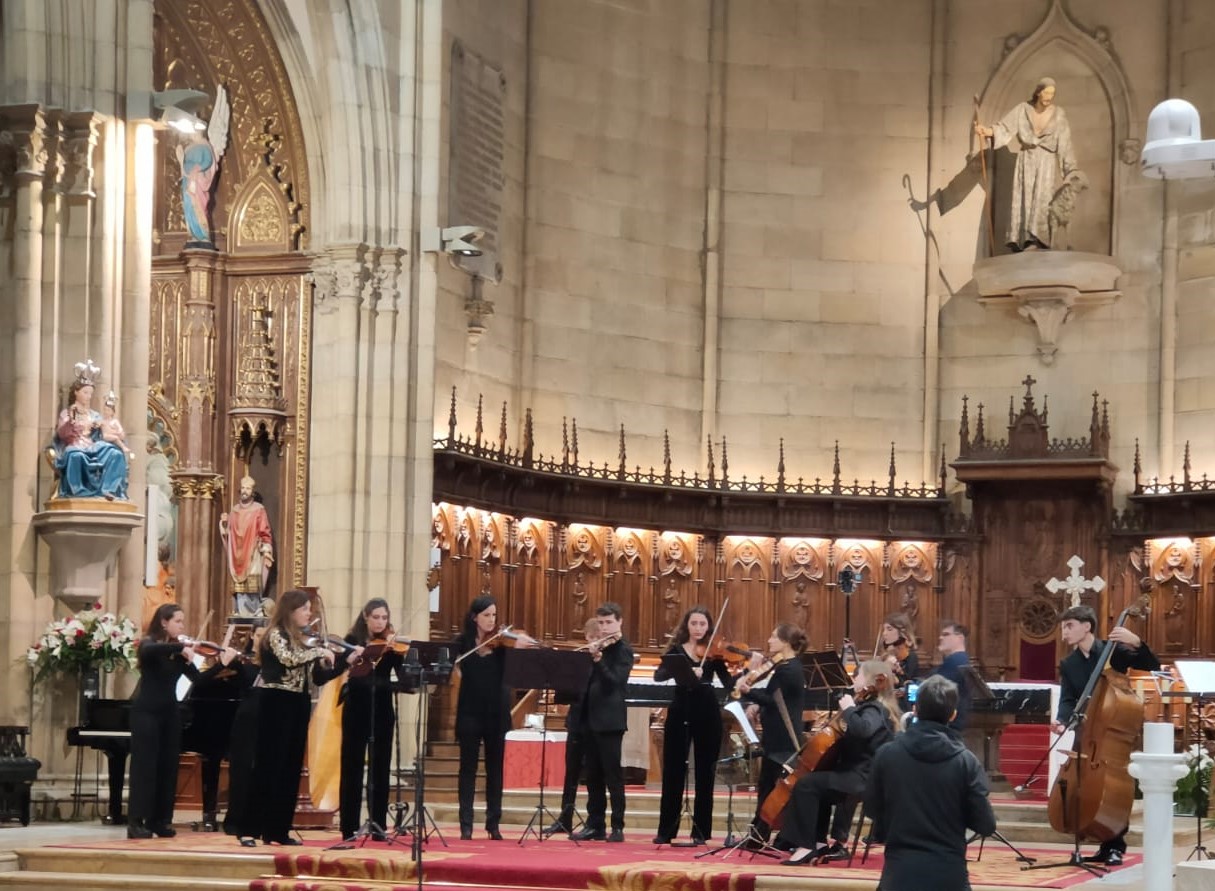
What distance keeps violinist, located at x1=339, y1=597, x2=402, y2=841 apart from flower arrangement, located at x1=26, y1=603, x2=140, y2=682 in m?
1.82

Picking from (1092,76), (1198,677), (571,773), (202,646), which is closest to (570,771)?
(571,773)

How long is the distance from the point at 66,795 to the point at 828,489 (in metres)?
10.4

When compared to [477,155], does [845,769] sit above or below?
below

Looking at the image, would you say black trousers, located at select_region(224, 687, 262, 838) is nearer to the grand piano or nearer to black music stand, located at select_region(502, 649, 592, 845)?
the grand piano

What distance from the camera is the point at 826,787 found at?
40.0 feet

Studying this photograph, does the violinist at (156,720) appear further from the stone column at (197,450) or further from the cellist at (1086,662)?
the cellist at (1086,662)

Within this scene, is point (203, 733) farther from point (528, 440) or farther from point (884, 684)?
point (528, 440)

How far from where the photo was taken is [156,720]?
43.3 ft

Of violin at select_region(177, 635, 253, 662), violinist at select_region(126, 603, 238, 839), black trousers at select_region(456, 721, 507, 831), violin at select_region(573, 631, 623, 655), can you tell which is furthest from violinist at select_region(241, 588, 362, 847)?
violin at select_region(573, 631, 623, 655)

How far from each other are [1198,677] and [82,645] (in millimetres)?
7180

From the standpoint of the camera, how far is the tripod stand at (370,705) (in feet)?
41.0

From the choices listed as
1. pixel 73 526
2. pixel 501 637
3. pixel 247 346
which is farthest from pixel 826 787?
pixel 247 346

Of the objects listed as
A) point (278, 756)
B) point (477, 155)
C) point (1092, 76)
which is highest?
point (1092, 76)

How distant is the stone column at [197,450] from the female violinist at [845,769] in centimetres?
733
